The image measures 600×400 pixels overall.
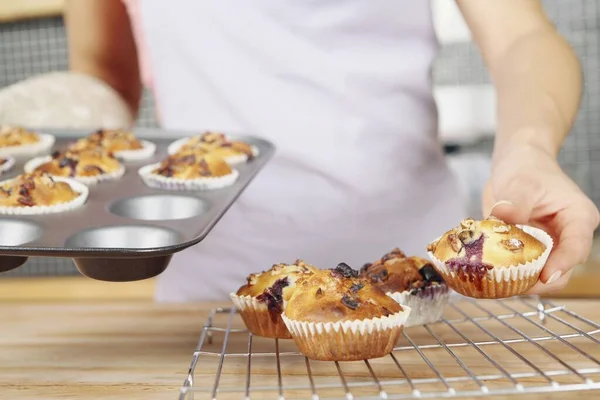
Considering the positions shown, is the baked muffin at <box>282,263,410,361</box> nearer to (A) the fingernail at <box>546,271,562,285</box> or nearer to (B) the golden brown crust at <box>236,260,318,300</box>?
(B) the golden brown crust at <box>236,260,318,300</box>

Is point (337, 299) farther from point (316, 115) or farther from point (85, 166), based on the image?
point (316, 115)

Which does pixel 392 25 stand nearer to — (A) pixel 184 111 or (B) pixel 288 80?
(B) pixel 288 80

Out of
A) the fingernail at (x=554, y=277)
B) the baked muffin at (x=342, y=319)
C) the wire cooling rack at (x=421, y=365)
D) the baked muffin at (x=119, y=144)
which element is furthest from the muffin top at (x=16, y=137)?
the fingernail at (x=554, y=277)

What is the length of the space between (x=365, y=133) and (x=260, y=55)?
0.36m

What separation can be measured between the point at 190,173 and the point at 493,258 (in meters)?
0.72

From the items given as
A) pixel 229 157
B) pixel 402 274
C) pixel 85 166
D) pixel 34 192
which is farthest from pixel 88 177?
pixel 402 274

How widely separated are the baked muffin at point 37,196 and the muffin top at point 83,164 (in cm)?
18

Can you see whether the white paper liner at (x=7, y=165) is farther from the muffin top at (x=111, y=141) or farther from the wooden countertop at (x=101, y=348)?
the wooden countertop at (x=101, y=348)

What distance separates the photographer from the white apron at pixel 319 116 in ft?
7.07

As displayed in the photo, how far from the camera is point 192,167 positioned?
1802mm

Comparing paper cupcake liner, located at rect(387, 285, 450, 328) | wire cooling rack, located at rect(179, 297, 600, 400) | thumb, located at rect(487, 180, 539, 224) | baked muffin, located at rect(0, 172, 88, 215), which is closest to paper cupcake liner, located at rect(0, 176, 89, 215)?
baked muffin, located at rect(0, 172, 88, 215)

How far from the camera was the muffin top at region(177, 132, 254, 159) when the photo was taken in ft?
6.33

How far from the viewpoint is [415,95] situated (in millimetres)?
2207

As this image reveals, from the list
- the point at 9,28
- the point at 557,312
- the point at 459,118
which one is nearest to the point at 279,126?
the point at 557,312
